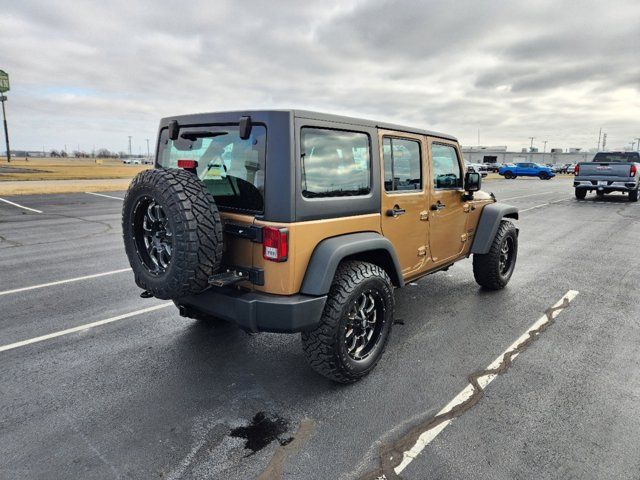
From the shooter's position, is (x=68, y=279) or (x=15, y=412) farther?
(x=68, y=279)

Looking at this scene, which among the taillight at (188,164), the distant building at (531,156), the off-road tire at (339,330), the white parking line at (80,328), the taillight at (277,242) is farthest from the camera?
the distant building at (531,156)

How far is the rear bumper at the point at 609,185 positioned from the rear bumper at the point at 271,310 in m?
18.5

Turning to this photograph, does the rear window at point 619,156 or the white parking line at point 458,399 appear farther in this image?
the rear window at point 619,156

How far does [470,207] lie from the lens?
4.99 m

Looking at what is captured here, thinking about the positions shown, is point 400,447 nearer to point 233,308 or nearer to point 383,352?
point 383,352

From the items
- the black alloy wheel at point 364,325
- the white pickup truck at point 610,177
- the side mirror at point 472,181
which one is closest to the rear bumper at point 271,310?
the black alloy wheel at point 364,325

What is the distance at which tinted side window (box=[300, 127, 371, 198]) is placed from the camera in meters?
2.95

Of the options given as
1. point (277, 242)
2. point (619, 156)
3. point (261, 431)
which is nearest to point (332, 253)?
point (277, 242)

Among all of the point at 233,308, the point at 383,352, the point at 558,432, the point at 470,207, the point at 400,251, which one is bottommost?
the point at 558,432

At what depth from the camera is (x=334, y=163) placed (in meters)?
3.18

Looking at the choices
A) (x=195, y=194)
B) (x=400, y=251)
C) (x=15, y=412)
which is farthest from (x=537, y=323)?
(x=15, y=412)

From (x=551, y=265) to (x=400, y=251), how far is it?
14.4ft

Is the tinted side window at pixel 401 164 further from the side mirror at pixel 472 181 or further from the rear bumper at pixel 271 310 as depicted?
the rear bumper at pixel 271 310

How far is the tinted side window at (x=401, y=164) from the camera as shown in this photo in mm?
3619
